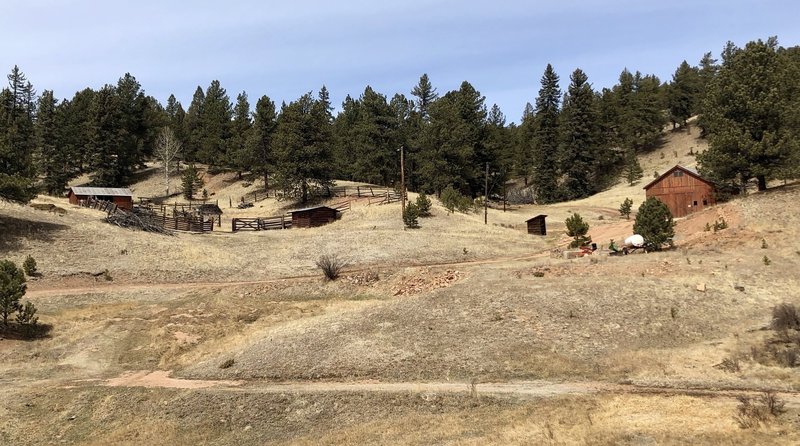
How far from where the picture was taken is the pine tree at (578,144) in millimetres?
91688

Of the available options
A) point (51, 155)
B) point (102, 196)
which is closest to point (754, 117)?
point (102, 196)

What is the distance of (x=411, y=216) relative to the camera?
5588 centimetres

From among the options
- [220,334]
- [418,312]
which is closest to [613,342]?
[418,312]

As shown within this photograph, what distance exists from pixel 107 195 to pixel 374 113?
40.2 metres

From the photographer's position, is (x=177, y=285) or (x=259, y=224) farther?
(x=259, y=224)

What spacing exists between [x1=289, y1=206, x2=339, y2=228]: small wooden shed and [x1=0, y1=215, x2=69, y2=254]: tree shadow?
2277 cm

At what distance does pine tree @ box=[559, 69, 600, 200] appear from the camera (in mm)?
91688

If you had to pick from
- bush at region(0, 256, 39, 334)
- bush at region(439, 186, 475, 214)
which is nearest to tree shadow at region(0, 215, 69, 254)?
bush at region(0, 256, 39, 334)

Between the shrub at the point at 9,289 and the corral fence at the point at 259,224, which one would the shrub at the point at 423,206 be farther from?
the shrub at the point at 9,289

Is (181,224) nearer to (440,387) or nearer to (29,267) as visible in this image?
(29,267)

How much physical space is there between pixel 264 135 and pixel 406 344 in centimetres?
7144

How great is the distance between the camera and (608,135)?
4040 inches

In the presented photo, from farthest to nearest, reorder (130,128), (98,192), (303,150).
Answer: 1. (130,128)
2. (303,150)
3. (98,192)

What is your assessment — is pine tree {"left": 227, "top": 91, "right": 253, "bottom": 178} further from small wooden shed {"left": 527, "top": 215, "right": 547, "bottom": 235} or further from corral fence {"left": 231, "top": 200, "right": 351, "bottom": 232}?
small wooden shed {"left": 527, "top": 215, "right": 547, "bottom": 235}
